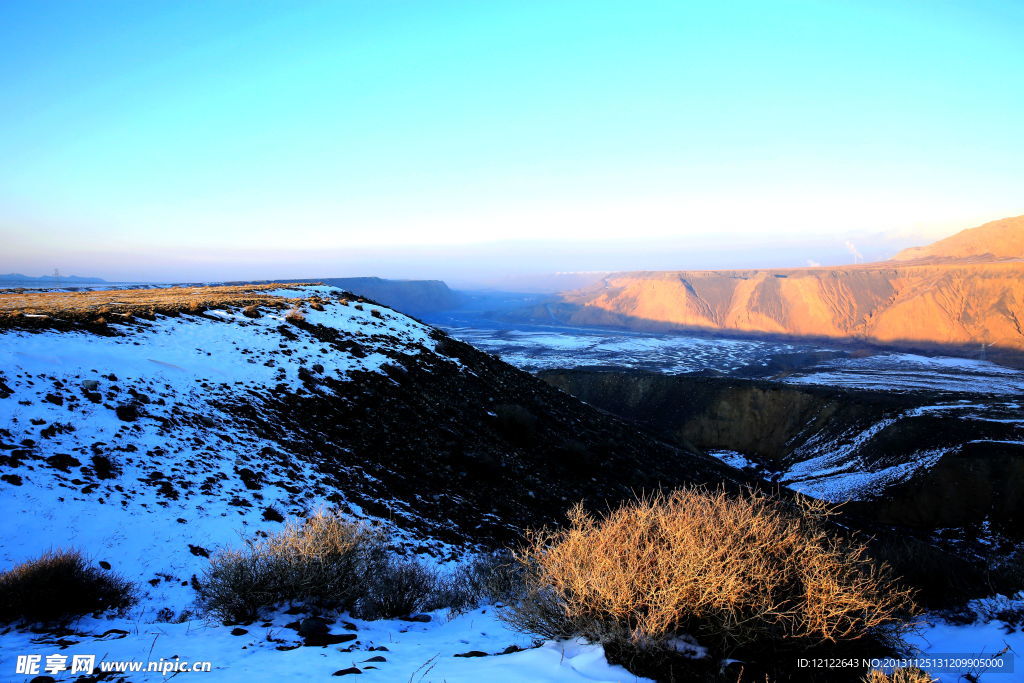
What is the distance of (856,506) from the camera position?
24.3 m

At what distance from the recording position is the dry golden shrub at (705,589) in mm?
4625

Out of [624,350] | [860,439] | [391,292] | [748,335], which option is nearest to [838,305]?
[748,335]

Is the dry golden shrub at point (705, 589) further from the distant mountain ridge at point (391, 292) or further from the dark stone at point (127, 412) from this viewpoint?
the distant mountain ridge at point (391, 292)

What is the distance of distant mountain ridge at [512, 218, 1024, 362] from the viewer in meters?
96.2

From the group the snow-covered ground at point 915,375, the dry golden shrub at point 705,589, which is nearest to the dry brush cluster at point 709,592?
the dry golden shrub at point 705,589

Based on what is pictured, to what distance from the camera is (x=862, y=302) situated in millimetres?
125625

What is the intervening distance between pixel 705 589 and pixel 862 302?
502 feet

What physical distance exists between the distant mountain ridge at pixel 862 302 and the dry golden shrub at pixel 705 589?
382ft

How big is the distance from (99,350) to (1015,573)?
22.0 metres

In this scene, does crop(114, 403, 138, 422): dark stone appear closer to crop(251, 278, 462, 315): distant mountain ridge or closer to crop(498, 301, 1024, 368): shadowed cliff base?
crop(498, 301, 1024, 368): shadowed cliff base

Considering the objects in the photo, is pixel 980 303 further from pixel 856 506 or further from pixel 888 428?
pixel 856 506

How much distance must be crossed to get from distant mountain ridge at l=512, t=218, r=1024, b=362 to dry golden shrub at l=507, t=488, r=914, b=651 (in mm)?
116342

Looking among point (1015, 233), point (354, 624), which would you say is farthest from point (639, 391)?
point (1015, 233)

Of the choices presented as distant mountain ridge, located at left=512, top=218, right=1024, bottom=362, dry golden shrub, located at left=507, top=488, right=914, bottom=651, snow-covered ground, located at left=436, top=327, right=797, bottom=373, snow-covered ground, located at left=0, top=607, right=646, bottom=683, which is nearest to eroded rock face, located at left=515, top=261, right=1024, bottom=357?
distant mountain ridge, located at left=512, top=218, right=1024, bottom=362
